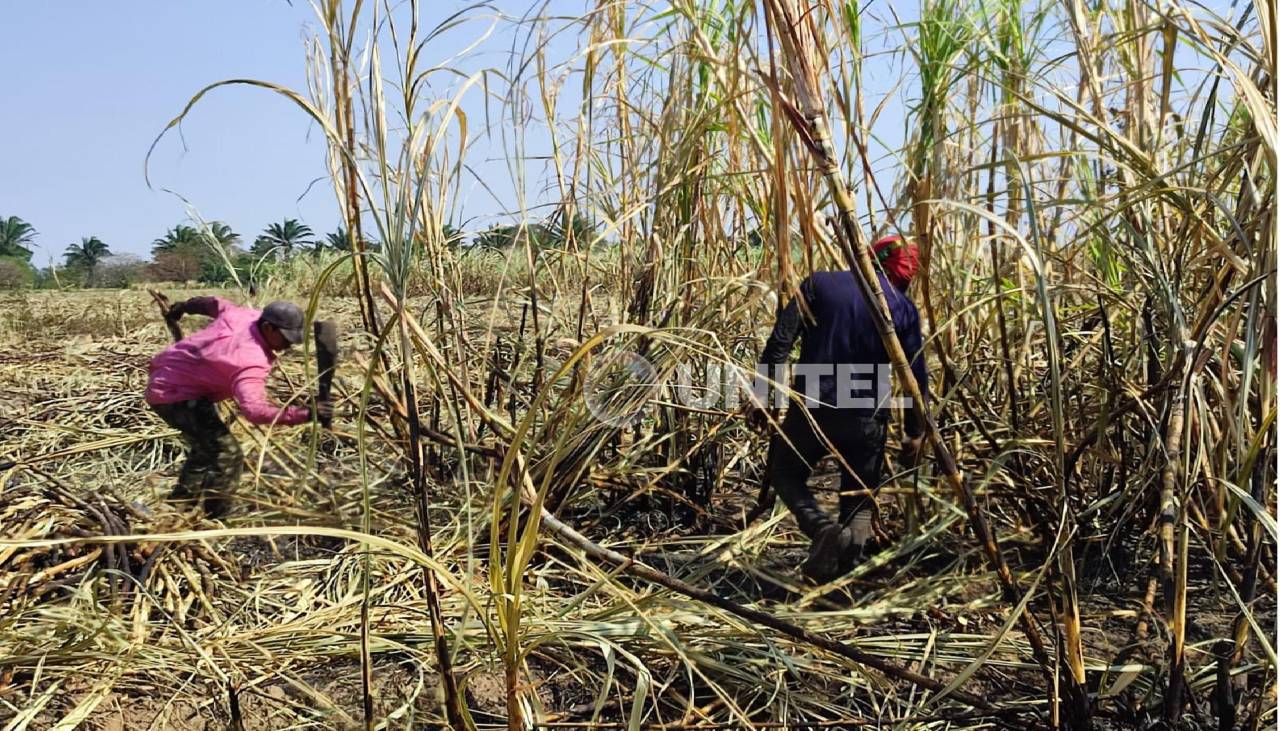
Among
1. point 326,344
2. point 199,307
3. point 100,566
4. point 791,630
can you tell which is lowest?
point 100,566

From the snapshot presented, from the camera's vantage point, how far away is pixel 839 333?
2459 millimetres

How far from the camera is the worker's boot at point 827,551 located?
233 cm

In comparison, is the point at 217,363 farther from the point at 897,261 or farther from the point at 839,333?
the point at 897,261

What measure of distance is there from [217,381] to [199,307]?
1.28ft

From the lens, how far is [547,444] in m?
2.65

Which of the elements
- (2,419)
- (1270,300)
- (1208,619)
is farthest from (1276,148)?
(2,419)

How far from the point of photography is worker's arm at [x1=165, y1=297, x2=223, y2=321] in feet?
10.6

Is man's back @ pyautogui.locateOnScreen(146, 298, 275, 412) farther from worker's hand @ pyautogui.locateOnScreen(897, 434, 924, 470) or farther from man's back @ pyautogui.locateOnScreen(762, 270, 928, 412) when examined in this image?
worker's hand @ pyautogui.locateOnScreen(897, 434, 924, 470)

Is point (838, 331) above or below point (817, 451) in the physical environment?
above

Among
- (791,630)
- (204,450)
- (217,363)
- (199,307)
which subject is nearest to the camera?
(791,630)

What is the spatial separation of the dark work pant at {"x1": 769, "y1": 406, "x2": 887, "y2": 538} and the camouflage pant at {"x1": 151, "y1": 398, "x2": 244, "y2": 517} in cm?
173

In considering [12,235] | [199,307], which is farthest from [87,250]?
[199,307]

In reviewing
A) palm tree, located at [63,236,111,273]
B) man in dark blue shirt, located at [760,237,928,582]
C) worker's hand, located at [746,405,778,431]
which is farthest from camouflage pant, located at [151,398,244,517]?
palm tree, located at [63,236,111,273]

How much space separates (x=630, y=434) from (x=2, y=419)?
8.94 feet
